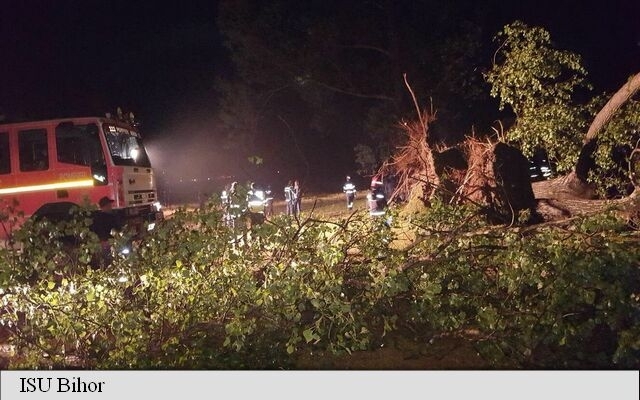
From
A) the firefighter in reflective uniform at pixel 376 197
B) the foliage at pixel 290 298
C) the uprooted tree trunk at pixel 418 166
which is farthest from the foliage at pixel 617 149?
the firefighter in reflective uniform at pixel 376 197

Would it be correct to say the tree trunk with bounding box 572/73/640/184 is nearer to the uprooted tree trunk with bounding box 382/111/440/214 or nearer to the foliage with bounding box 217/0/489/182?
the uprooted tree trunk with bounding box 382/111/440/214

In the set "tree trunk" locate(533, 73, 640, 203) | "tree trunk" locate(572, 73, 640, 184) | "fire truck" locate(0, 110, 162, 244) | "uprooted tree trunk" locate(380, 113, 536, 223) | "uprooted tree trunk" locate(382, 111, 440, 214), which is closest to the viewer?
"uprooted tree trunk" locate(380, 113, 536, 223)

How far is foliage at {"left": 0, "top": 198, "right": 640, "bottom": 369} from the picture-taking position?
4.06 metres

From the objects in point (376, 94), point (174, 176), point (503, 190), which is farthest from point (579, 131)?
point (174, 176)

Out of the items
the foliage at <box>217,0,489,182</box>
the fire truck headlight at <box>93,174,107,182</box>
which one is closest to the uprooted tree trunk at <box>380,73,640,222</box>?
the fire truck headlight at <box>93,174,107,182</box>

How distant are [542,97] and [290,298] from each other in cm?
606

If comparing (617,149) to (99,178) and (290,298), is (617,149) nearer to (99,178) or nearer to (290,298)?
(290,298)

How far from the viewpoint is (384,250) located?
4840mm

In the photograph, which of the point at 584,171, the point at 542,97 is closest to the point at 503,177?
the point at 584,171

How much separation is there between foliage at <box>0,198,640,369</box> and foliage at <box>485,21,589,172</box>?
4.01 metres

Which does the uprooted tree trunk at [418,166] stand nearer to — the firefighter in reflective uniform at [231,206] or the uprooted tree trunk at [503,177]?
the uprooted tree trunk at [503,177]

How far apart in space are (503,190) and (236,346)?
13.9ft

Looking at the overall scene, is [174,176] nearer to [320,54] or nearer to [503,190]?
[320,54]

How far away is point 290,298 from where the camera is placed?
421 centimetres
